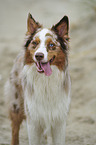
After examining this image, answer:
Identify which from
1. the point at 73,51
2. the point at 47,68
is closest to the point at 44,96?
the point at 47,68

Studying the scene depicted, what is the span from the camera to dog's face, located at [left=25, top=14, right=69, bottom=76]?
3557 mm

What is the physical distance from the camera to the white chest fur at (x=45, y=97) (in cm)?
389

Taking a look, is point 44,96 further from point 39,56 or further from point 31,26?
point 31,26

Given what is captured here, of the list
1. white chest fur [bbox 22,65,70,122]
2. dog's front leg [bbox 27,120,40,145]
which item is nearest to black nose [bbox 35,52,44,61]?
white chest fur [bbox 22,65,70,122]

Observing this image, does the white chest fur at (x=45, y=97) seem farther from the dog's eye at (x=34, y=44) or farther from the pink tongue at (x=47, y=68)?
the dog's eye at (x=34, y=44)

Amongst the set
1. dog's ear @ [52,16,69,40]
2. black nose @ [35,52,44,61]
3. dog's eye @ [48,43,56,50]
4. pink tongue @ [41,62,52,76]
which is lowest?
pink tongue @ [41,62,52,76]

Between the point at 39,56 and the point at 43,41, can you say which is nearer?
the point at 39,56

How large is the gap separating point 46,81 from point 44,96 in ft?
0.82

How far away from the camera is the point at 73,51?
393 inches

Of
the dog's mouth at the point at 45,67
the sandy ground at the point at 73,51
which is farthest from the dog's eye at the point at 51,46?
the sandy ground at the point at 73,51

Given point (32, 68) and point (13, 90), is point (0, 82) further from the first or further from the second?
point (32, 68)

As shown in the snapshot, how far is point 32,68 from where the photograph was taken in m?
3.83

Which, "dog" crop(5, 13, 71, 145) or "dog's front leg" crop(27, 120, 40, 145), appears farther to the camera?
"dog's front leg" crop(27, 120, 40, 145)

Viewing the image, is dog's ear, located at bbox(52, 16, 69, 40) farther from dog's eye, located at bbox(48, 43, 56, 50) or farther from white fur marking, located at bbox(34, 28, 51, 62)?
dog's eye, located at bbox(48, 43, 56, 50)
